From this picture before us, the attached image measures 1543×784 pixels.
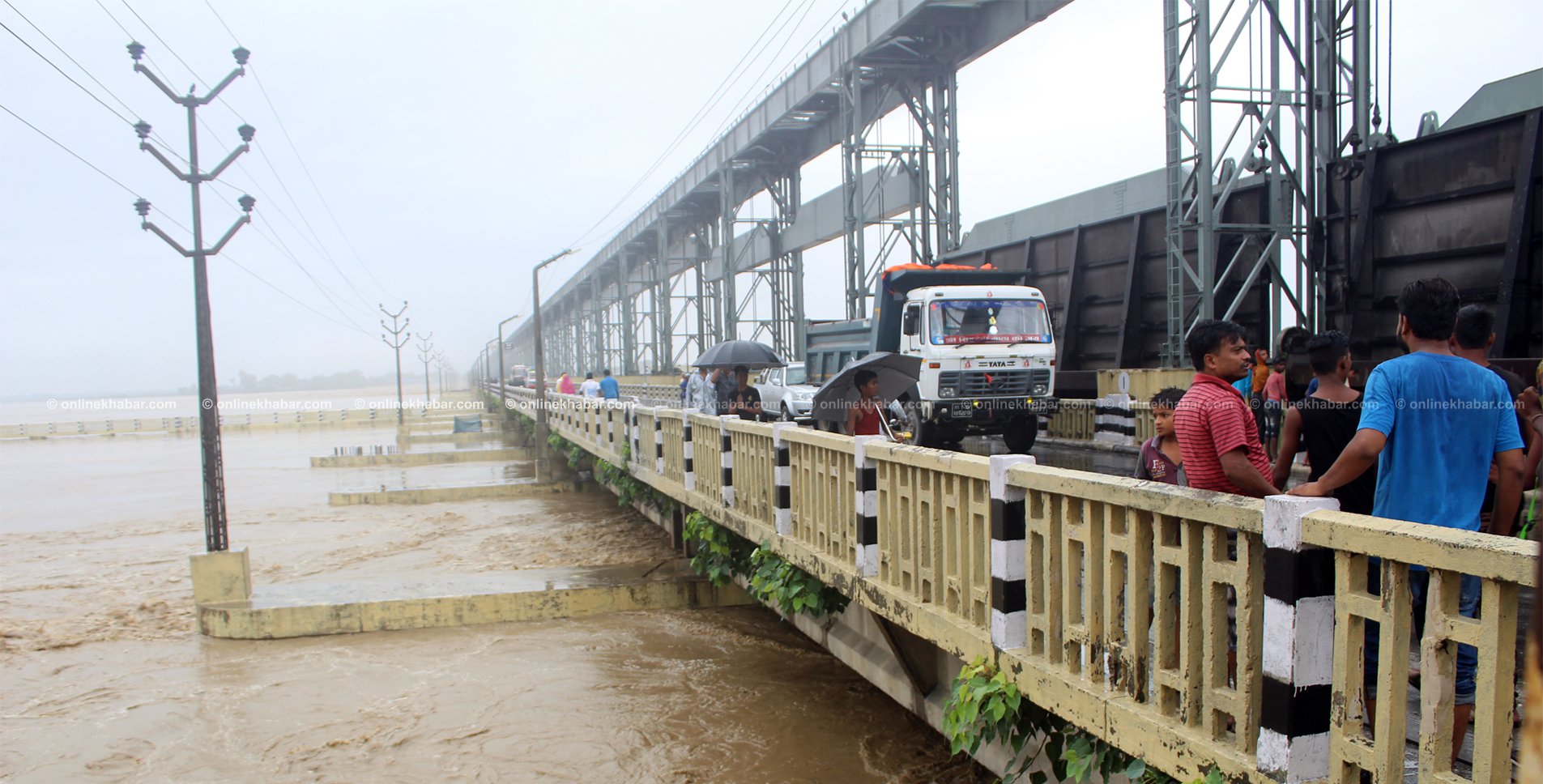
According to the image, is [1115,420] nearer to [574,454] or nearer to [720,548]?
[720,548]

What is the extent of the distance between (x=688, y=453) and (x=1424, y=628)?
23.3 feet

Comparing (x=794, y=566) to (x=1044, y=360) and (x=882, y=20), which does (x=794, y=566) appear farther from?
(x=882, y=20)

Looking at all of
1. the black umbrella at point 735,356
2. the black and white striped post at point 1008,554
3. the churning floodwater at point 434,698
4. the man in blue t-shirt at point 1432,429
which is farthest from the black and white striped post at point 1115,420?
the man in blue t-shirt at point 1432,429

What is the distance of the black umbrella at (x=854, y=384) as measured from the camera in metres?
8.01

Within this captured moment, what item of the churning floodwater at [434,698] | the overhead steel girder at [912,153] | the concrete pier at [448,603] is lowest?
the churning floodwater at [434,698]

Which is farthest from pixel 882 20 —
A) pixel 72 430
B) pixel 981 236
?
pixel 72 430

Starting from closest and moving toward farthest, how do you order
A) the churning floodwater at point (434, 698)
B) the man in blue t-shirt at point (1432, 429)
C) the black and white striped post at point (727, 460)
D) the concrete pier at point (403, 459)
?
the man in blue t-shirt at point (1432, 429) < the churning floodwater at point (434, 698) < the black and white striped post at point (727, 460) < the concrete pier at point (403, 459)

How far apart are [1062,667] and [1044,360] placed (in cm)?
1105

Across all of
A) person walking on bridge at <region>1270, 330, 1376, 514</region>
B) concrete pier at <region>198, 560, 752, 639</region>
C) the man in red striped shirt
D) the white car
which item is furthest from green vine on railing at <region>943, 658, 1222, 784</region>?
the white car

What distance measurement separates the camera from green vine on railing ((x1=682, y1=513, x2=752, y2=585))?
8.48 metres

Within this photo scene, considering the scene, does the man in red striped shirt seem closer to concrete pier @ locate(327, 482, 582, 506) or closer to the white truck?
the white truck

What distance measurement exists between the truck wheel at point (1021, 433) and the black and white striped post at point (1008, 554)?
1042cm

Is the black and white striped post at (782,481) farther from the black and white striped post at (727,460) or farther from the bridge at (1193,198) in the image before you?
the bridge at (1193,198)

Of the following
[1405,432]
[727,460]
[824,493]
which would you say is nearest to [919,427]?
[727,460]
